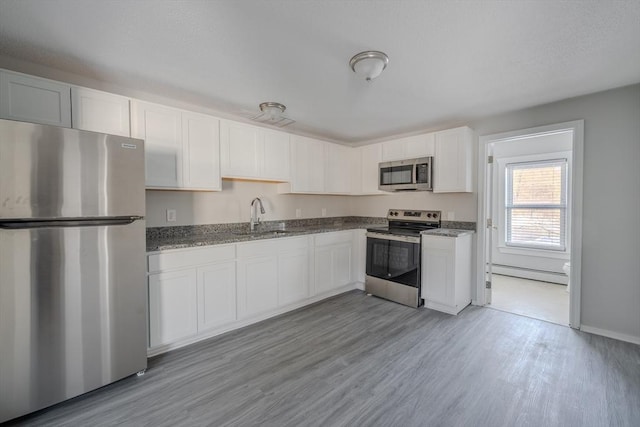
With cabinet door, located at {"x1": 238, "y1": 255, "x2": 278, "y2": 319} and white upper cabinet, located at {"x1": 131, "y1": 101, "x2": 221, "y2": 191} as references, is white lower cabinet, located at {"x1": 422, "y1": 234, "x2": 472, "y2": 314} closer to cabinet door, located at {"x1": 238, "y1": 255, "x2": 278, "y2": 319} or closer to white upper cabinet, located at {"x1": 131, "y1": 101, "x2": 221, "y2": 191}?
cabinet door, located at {"x1": 238, "y1": 255, "x2": 278, "y2": 319}

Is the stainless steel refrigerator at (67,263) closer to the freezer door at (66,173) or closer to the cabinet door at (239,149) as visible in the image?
the freezer door at (66,173)

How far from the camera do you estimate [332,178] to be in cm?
428

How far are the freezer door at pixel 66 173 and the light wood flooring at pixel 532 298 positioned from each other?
4.08 meters

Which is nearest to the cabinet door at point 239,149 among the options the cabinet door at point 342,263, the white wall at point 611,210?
the cabinet door at point 342,263

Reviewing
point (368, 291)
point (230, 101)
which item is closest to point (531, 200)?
point (368, 291)

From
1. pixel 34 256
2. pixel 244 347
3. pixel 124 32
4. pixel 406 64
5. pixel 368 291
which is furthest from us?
pixel 368 291

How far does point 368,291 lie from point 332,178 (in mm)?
1763

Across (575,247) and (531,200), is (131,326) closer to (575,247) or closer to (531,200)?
(575,247)

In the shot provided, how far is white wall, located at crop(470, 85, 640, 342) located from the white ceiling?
0.23 metres

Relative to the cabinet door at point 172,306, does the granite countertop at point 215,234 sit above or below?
above

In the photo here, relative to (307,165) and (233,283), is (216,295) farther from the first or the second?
(307,165)

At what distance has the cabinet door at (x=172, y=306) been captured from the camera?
7.55ft

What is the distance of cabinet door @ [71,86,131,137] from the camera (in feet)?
7.11

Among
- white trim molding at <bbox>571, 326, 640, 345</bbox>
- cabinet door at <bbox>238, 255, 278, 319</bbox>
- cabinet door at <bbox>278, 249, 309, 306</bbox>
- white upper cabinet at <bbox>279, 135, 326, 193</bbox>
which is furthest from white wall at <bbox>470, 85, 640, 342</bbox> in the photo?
cabinet door at <bbox>238, 255, 278, 319</bbox>
